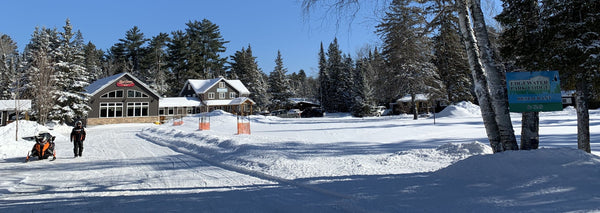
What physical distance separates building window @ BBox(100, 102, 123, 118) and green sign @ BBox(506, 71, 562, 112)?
42562 millimetres

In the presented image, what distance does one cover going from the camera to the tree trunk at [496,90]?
219 inches

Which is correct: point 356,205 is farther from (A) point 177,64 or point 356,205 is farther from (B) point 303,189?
(A) point 177,64

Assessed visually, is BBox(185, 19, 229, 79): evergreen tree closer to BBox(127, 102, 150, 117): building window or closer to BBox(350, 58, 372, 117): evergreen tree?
BBox(127, 102, 150, 117): building window

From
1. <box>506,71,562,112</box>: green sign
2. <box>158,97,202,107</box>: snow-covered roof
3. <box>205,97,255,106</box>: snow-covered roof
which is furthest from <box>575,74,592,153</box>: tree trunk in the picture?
<box>158,97,202,107</box>: snow-covered roof

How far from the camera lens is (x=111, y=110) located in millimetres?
37938

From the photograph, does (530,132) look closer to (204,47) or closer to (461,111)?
(461,111)

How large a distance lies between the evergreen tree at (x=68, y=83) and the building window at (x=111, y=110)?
5.47 metres

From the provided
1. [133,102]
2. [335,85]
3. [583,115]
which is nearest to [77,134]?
[583,115]

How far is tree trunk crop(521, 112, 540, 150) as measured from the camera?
605 centimetres

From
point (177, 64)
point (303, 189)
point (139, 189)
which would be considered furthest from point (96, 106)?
point (303, 189)

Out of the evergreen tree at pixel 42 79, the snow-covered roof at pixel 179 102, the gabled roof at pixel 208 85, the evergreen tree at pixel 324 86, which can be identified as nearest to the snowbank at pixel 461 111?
the evergreen tree at pixel 324 86

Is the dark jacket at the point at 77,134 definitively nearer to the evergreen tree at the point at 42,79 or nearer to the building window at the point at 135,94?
the evergreen tree at the point at 42,79

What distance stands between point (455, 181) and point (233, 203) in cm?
358

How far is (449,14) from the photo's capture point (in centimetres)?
731
